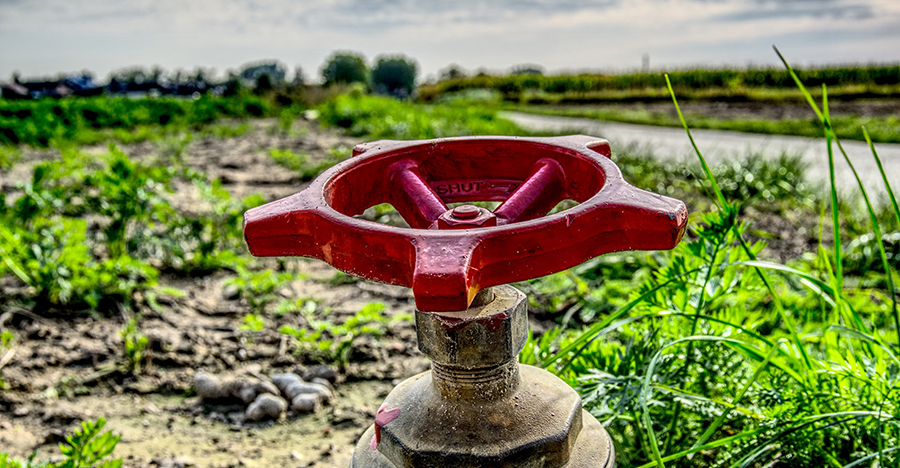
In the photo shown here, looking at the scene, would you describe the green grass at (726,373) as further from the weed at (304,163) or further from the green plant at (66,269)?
the weed at (304,163)

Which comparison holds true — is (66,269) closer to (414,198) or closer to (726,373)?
(414,198)

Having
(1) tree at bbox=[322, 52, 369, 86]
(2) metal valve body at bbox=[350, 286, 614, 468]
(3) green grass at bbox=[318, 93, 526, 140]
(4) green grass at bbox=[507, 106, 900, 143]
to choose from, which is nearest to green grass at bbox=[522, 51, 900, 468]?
(2) metal valve body at bbox=[350, 286, 614, 468]

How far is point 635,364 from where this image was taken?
1518 mm

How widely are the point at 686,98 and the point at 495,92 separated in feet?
25.2

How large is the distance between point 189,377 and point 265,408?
479mm

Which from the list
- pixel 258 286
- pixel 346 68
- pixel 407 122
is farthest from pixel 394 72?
pixel 258 286

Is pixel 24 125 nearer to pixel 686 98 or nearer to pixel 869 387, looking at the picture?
pixel 869 387

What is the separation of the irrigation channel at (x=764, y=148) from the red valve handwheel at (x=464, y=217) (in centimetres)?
351

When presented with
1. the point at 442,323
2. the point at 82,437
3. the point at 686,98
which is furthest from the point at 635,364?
the point at 686,98

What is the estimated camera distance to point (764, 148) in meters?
5.93

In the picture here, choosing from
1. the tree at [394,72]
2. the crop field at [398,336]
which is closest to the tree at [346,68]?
the tree at [394,72]

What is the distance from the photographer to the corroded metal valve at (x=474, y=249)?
916 millimetres

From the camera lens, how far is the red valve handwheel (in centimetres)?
90

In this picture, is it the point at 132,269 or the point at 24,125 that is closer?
the point at 132,269
